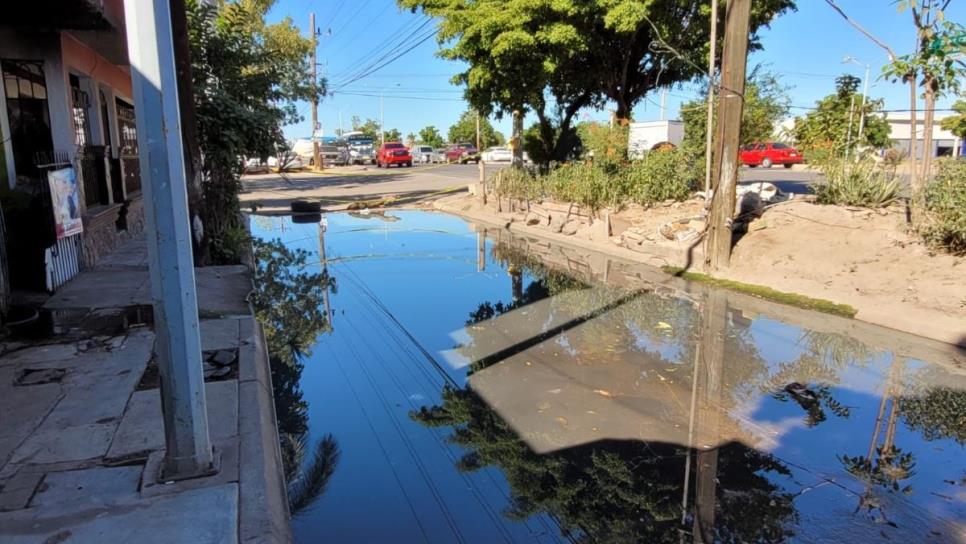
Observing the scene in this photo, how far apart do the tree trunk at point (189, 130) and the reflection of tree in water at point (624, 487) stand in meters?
6.34

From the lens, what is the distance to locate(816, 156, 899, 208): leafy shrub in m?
10.7

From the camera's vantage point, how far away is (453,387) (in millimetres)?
5863

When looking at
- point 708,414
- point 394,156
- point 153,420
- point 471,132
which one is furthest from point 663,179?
point 471,132

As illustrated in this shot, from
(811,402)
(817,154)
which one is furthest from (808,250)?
(811,402)

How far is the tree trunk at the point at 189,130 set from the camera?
346 inches

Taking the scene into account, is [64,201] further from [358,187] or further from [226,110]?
[358,187]

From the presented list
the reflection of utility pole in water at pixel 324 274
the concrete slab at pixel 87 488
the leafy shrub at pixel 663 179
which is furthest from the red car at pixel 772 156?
the concrete slab at pixel 87 488

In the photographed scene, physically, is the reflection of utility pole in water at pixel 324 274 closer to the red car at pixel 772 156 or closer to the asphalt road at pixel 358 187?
the asphalt road at pixel 358 187

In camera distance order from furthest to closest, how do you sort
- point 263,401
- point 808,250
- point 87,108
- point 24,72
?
point 87,108 < point 808,250 < point 24,72 < point 263,401

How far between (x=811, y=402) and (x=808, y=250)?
5.29 metres

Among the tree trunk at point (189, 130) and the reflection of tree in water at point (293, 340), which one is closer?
the reflection of tree in water at point (293, 340)

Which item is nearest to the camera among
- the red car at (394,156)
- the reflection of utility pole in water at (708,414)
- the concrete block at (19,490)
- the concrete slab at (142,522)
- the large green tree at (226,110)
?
the concrete slab at (142,522)

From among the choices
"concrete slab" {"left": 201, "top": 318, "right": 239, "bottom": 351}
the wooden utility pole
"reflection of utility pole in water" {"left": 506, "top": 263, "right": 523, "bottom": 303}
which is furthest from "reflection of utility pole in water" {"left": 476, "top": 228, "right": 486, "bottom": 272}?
"concrete slab" {"left": 201, "top": 318, "right": 239, "bottom": 351}

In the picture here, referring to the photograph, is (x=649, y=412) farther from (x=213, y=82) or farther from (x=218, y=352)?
(x=213, y=82)
